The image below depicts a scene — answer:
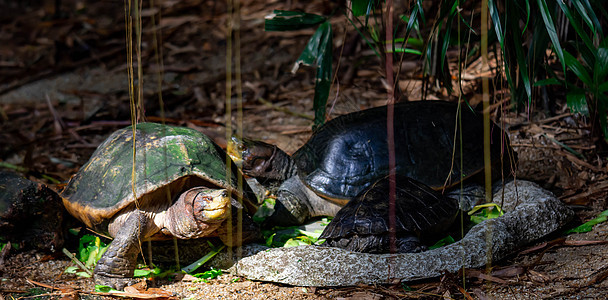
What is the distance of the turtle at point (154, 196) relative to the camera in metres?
3.12

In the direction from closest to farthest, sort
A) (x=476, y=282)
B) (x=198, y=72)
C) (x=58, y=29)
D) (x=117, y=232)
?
(x=476, y=282) → (x=117, y=232) → (x=198, y=72) → (x=58, y=29)

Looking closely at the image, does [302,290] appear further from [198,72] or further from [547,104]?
[198,72]

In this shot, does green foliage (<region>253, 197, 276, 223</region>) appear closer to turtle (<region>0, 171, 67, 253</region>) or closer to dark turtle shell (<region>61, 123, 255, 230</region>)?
dark turtle shell (<region>61, 123, 255, 230</region>)

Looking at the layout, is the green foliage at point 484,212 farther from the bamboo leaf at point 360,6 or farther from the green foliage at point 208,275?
the green foliage at point 208,275

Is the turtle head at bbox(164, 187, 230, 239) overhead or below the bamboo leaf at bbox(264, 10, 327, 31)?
below

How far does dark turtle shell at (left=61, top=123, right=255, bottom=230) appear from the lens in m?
3.21

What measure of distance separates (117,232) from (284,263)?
1.05m

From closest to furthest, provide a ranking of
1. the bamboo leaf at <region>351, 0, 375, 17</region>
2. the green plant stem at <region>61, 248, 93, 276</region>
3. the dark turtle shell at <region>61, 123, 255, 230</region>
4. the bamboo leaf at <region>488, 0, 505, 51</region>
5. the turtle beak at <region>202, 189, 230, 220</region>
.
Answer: the turtle beak at <region>202, 189, 230, 220</region>, the bamboo leaf at <region>488, 0, 505, 51</region>, the dark turtle shell at <region>61, 123, 255, 230</region>, the green plant stem at <region>61, 248, 93, 276</region>, the bamboo leaf at <region>351, 0, 375, 17</region>

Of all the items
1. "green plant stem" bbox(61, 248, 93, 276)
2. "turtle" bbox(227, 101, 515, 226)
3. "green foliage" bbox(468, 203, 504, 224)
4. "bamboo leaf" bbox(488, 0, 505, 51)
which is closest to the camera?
"bamboo leaf" bbox(488, 0, 505, 51)

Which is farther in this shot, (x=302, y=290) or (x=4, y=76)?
(x=4, y=76)

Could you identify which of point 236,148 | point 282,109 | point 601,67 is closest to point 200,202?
point 236,148

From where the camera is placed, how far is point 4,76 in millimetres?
7383

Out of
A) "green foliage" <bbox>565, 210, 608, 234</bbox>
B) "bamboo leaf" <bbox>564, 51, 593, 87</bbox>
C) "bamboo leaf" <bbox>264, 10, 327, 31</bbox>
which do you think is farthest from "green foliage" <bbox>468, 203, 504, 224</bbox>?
"bamboo leaf" <bbox>264, 10, 327, 31</bbox>

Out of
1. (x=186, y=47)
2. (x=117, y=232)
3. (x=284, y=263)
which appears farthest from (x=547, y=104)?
(x=186, y=47)
